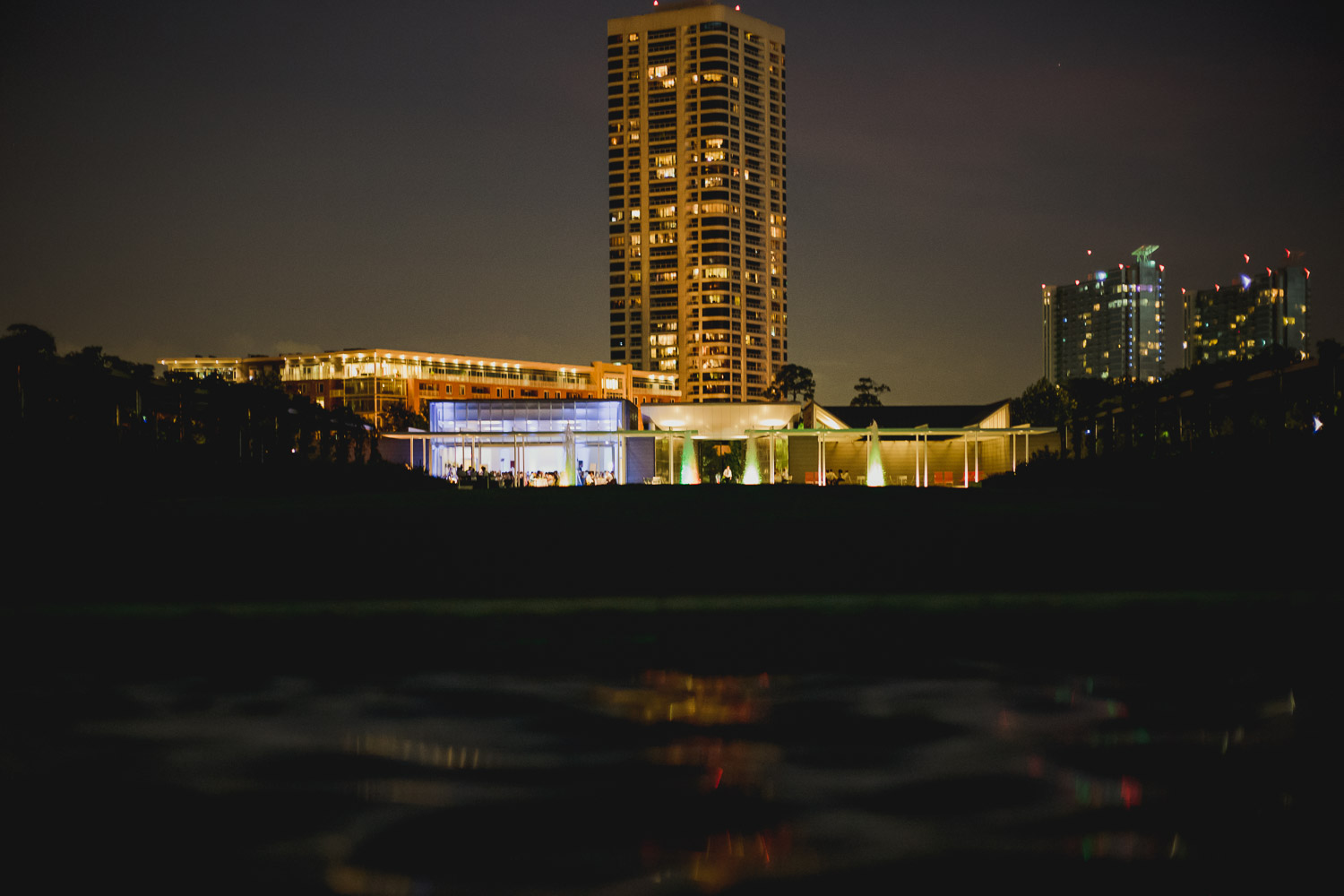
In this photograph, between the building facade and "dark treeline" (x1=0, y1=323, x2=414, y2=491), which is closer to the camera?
"dark treeline" (x1=0, y1=323, x2=414, y2=491)

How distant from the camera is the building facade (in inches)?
6176

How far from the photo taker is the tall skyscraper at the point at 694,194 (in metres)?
174

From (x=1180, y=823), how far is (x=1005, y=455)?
2057 inches

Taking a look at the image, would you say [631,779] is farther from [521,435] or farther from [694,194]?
[694,194]

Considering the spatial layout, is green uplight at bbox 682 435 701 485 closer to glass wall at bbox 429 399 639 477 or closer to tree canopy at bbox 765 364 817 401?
glass wall at bbox 429 399 639 477

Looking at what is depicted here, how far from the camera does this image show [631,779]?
13.0 ft

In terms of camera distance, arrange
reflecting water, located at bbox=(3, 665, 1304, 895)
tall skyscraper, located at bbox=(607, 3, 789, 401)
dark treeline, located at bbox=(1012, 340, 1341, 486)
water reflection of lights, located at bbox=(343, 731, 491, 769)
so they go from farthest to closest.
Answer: tall skyscraper, located at bbox=(607, 3, 789, 401) < dark treeline, located at bbox=(1012, 340, 1341, 486) < water reflection of lights, located at bbox=(343, 731, 491, 769) < reflecting water, located at bbox=(3, 665, 1304, 895)

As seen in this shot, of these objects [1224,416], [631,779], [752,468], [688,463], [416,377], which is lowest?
[631,779]

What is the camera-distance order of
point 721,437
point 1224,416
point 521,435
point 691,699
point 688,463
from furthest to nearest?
point 721,437
point 521,435
point 688,463
point 1224,416
point 691,699

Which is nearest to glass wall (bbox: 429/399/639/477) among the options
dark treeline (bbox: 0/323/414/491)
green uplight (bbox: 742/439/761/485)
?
green uplight (bbox: 742/439/761/485)

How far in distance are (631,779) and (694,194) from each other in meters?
175

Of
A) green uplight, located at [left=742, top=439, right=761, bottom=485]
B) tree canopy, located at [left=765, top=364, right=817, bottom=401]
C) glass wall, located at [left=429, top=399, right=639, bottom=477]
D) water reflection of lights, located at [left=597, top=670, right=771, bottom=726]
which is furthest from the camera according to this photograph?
tree canopy, located at [left=765, top=364, right=817, bottom=401]

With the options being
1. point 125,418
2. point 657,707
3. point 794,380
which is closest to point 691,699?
point 657,707

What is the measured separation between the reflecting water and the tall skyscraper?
170622 millimetres
